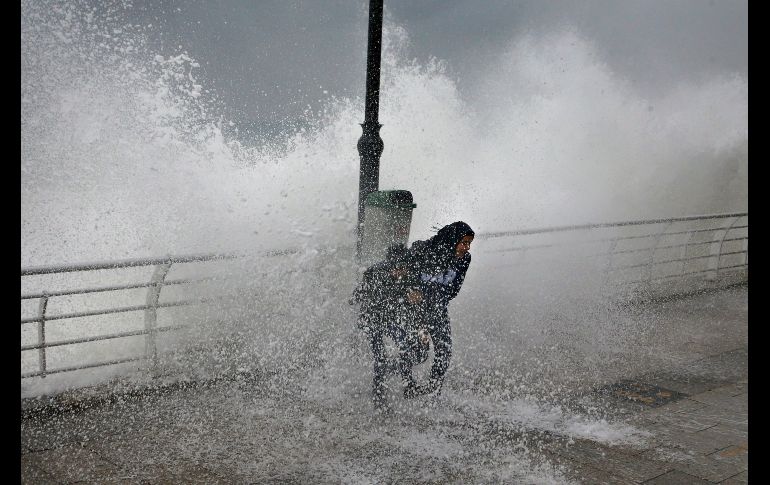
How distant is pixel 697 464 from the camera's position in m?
4.30

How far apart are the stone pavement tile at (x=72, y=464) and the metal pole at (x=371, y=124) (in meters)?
3.94

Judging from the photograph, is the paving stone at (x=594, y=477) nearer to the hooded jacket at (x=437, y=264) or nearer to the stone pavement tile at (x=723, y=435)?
the stone pavement tile at (x=723, y=435)

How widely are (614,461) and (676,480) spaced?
410mm

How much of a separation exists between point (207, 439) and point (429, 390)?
191cm

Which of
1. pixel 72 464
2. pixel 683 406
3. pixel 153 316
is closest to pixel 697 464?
pixel 683 406

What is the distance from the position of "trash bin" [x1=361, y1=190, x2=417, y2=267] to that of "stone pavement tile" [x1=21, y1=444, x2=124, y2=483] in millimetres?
3573

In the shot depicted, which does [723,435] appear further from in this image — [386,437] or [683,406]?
[386,437]

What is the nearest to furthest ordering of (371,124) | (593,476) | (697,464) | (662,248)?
(593,476)
(697,464)
(371,124)
(662,248)

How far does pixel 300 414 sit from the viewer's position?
17.1 feet

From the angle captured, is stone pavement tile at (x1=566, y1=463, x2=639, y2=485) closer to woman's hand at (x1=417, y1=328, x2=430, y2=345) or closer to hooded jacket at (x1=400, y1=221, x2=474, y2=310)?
woman's hand at (x1=417, y1=328, x2=430, y2=345)

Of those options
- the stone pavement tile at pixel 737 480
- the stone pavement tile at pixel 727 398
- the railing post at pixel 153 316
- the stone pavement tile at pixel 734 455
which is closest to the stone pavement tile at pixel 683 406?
the stone pavement tile at pixel 727 398
